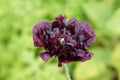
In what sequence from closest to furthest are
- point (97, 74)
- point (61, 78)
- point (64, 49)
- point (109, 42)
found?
point (64, 49) → point (61, 78) → point (97, 74) → point (109, 42)

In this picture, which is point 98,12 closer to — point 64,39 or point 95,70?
point 95,70

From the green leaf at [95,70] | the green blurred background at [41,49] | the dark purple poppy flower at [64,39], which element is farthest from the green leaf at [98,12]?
the dark purple poppy flower at [64,39]

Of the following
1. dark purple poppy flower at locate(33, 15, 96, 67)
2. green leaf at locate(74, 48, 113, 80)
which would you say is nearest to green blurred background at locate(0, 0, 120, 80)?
green leaf at locate(74, 48, 113, 80)

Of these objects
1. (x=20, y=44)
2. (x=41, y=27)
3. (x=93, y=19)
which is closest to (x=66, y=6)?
(x=93, y=19)

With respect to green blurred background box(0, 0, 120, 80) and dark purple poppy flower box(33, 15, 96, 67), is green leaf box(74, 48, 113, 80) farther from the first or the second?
dark purple poppy flower box(33, 15, 96, 67)

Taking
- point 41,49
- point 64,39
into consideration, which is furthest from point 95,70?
point 64,39

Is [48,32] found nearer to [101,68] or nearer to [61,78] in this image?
[61,78]

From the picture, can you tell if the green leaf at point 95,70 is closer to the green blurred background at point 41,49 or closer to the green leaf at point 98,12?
the green blurred background at point 41,49
